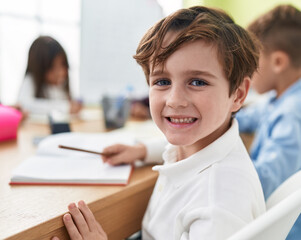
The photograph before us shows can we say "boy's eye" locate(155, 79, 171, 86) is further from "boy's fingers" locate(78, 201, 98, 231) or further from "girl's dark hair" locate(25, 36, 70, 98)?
"girl's dark hair" locate(25, 36, 70, 98)

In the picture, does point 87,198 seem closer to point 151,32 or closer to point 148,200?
point 148,200

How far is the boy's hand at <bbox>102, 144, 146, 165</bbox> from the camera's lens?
2.56ft

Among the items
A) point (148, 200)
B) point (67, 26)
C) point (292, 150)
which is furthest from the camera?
point (67, 26)

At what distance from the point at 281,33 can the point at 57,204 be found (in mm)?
1016

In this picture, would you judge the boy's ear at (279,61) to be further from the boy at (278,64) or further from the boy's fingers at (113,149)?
the boy's fingers at (113,149)

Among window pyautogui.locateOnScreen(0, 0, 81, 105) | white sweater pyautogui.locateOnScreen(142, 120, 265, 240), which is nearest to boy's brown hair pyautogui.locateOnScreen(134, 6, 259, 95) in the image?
white sweater pyautogui.locateOnScreen(142, 120, 265, 240)

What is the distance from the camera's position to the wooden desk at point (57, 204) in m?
0.49

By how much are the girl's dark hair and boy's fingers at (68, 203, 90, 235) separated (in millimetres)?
1350

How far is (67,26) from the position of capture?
7.00ft

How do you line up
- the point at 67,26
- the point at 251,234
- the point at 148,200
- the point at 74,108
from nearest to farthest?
1. the point at 251,234
2. the point at 148,200
3. the point at 74,108
4. the point at 67,26

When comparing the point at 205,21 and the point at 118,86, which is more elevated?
the point at 205,21

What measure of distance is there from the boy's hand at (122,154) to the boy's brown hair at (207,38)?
0.26 metres

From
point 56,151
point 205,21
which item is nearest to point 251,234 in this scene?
point 205,21

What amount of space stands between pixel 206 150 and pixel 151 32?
250 millimetres
